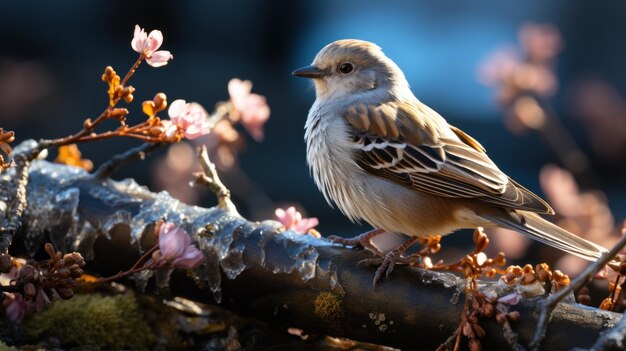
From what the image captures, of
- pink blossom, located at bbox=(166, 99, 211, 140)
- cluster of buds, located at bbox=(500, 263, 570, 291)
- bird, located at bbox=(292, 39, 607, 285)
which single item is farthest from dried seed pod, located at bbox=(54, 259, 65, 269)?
cluster of buds, located at bbox=(500, 263, 570, 291)

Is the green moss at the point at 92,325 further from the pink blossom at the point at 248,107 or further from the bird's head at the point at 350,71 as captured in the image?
the bird's head at the point at 350,71

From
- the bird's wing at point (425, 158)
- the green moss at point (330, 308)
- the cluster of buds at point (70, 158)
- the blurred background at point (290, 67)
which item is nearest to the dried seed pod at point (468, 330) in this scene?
the green moss at point (330, 308)

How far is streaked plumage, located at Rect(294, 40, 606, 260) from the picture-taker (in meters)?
2.81

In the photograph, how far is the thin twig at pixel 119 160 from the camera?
9.45ft

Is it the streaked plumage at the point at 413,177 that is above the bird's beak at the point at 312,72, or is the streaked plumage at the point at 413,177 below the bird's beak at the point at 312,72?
below

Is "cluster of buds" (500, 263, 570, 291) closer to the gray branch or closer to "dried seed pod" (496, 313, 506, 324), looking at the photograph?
the gray branch

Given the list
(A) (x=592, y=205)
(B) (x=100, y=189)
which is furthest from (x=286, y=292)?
(A) (x=592, y=205)

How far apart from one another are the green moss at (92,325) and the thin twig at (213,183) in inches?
18.4

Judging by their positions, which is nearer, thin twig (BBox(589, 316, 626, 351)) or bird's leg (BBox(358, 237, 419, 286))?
thin twig (BBox(589, 316, 626, 351))

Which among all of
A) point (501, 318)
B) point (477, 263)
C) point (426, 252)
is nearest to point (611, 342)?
point (501, 318)

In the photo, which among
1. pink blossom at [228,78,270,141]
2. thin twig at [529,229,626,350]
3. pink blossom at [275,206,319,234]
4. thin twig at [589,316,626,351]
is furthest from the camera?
pink blossom at [228,78,270,141]

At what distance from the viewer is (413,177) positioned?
2.89 m

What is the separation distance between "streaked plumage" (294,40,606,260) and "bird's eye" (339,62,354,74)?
0.25 meters

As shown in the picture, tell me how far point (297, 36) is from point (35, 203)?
5002 millimetres
